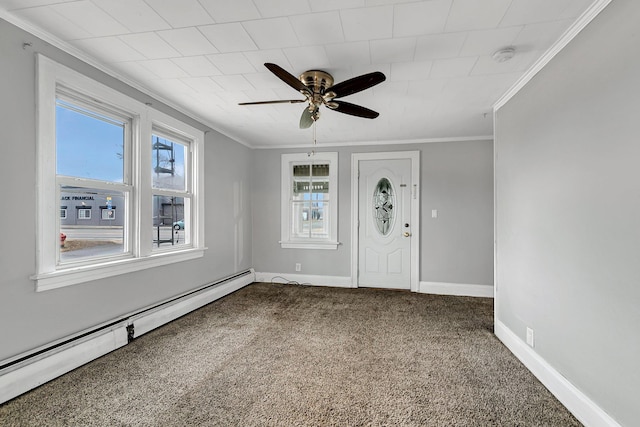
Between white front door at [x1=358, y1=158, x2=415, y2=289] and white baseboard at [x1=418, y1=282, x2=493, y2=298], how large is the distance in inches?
10.8

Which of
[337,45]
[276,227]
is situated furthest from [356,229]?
[337,45]

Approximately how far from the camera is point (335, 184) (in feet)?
15.6

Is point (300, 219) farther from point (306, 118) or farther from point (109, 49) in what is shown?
point (109, 49)

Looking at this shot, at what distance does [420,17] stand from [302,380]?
8.02 ft

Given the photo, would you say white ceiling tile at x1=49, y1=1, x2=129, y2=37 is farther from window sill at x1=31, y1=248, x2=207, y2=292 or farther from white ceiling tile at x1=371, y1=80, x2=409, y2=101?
white ceiling tile at x1=371, y1=80, x2=409, y2=101

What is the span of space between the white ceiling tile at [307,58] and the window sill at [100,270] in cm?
220

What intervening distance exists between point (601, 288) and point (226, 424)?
7.09 ft

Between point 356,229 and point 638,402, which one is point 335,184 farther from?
point 638,402

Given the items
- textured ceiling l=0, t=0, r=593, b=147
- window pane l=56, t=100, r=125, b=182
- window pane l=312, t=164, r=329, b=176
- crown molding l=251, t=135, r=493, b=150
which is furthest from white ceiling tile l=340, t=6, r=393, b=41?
window pane l=312, t=164, r=329, b=176

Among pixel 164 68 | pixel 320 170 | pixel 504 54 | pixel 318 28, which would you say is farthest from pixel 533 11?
pixel 320 170

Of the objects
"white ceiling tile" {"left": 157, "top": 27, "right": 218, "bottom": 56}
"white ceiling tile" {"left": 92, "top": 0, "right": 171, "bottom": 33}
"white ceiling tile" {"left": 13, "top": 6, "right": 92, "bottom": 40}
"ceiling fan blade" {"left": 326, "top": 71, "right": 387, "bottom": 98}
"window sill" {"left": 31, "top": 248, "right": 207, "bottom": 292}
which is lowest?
"window sill" {"left": 31, "top": 248, "right": 207, "bottom": 292}

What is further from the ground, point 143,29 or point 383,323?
point 143,29

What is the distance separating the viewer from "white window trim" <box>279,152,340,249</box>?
4758 millimetres

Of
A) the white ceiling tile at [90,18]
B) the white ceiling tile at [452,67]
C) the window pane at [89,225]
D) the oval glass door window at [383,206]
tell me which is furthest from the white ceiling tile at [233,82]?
the oval glass door window at [383,206]
